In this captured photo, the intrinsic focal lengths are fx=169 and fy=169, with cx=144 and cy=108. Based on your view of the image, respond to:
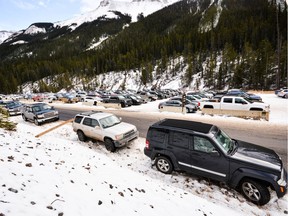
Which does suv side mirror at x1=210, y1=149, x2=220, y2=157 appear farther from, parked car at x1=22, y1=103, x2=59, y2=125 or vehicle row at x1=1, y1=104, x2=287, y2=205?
parked car at x1=22, y1=103, x2=59, y2=125

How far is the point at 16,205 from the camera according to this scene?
2.95 metres

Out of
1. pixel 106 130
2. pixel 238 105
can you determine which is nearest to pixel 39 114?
pixel 106 130

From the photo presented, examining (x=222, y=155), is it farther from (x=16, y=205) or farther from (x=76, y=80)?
(x=76, y=80)

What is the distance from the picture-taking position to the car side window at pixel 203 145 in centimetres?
581

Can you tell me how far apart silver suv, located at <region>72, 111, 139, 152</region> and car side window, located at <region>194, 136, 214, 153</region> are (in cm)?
423

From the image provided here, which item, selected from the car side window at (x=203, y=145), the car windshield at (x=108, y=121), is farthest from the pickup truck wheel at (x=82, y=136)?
Result: the car side window at (x=203, y=145)

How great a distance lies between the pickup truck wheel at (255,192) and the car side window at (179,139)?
2102 millimetres

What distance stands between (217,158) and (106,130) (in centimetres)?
581

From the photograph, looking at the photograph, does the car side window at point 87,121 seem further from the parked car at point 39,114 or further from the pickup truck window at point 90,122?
the parked car at point 39,114

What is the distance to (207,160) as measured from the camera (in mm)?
5809

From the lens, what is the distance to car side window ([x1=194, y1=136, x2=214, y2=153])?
581 cm

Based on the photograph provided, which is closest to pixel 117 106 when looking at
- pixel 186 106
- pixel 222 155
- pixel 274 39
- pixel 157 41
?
pixel 186 106

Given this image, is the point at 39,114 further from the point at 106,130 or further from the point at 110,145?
the point at 110,145

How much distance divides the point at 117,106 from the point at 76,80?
89956 millimetres
